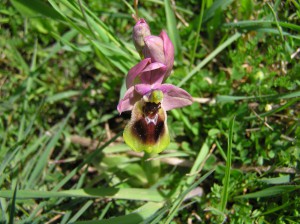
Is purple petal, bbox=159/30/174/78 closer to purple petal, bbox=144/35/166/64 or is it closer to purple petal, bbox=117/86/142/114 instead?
purple petal, bbox=144/35/166/64

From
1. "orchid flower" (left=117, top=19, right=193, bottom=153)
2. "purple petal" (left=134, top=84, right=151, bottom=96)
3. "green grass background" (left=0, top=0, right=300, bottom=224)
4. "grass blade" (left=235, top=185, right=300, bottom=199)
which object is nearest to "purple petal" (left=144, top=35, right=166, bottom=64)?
"orchid flower" (left=117, top=19, right=193, bottom=153)

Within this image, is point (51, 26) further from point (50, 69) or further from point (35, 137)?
point (35, 137)

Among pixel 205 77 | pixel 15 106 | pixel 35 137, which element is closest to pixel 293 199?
pixel 205 77

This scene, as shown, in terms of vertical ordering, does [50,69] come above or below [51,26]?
below

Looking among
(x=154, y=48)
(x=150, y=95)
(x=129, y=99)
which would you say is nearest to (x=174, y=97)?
(x=150, y=95)

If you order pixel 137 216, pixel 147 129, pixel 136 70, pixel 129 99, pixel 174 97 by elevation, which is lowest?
pixel 137 216

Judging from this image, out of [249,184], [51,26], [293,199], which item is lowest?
[293,199]

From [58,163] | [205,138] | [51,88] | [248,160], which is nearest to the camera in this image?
[248,160]

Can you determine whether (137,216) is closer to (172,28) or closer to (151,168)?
(151,168)
